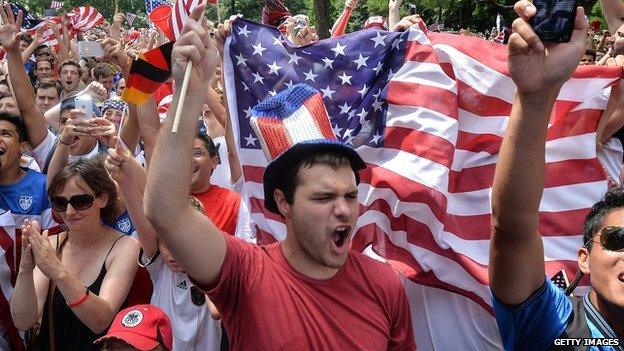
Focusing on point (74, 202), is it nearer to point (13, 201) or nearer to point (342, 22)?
point (13, 201)

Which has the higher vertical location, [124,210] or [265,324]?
[265,324]

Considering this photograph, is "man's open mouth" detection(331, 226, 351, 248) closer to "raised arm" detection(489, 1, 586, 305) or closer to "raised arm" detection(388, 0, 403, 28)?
"raised arm" detection(489, 1, 586, 305)

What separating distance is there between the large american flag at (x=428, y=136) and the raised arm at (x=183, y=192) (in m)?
1.57

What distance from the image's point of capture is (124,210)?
12.6ft

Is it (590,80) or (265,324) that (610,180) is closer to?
(590,80)

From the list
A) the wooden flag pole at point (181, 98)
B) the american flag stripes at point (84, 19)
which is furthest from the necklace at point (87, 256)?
the american flag stripes at point (84, 19)

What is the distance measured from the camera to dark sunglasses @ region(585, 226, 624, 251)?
6.87 feet

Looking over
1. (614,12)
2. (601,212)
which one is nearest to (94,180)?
(601,212)

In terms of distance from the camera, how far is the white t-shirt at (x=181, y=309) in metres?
3.42

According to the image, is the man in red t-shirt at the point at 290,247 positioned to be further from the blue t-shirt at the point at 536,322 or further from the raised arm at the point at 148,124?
the raised arm at the point at 148,124

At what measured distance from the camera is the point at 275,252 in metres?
2.41

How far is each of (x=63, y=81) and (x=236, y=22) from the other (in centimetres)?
490

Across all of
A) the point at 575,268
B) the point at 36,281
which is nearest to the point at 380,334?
the point at 575,268

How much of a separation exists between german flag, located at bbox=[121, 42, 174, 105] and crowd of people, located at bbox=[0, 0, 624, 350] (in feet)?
1.10
